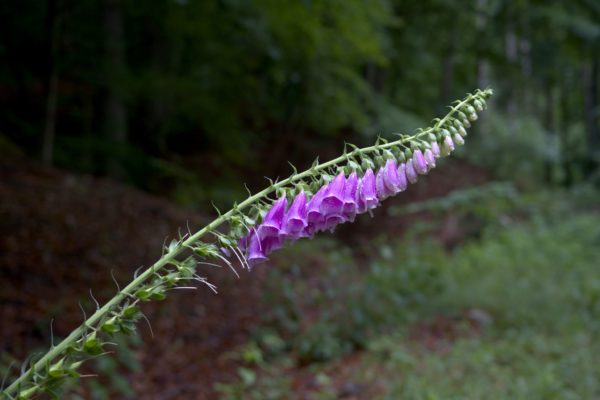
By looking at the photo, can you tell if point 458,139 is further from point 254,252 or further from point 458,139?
point 254,252

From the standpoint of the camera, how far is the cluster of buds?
1.75m

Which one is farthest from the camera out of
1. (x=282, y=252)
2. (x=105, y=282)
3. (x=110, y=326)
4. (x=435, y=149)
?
(x=282, y=252)

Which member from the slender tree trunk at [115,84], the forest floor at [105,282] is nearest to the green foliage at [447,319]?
the forest floor at [105,282]

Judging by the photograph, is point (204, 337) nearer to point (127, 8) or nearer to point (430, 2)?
point (127, 8)

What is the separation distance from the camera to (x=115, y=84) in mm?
10398

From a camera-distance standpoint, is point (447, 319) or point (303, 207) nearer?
point (303, 207)

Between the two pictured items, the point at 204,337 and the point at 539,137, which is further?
the point at 539,137

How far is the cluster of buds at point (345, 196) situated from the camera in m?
1.75

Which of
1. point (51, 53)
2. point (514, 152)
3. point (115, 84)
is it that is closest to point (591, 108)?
point (514, 152)

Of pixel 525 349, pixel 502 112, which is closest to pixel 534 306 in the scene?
pixel 525 349

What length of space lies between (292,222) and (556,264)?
11.2 metres

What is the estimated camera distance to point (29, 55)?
1098cm

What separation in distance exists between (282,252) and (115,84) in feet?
12.4

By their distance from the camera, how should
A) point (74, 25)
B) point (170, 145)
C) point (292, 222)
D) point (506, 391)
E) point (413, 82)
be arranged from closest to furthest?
point (292, 222) < point (506, 391) < point (74, 25) < point (170, 145) < point (413, 82)
